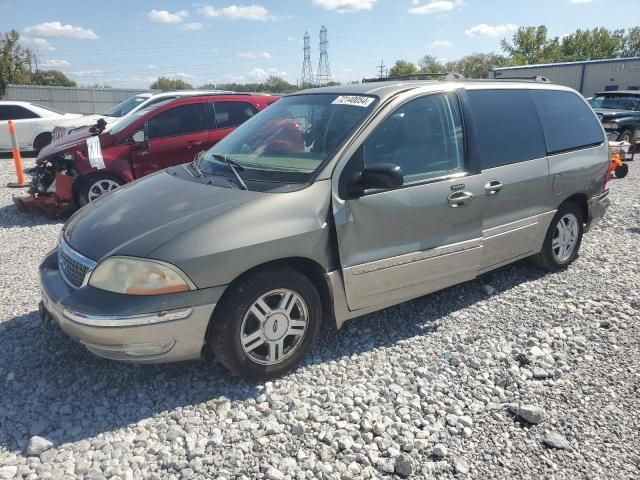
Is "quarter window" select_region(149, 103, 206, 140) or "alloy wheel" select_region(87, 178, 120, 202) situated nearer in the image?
"alloy wheel" select_region(87, 178, 120, 202)

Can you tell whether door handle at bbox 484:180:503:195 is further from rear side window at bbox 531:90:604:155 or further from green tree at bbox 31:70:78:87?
green tree at bbox 31:70:78:87

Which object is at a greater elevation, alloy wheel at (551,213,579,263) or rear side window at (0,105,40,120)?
rear side window at (0,105,40,120)

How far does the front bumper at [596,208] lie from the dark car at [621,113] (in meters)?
11.3

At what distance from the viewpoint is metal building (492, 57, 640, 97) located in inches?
1296

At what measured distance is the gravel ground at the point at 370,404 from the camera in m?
2.57

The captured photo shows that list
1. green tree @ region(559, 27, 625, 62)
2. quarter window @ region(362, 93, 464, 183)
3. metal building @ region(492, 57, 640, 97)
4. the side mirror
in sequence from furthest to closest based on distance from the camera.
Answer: green tree @ region(559, 27, 625, 62) → metal building @ region(492, 57, 640, 97) → quarter window @ region(362, 93, 464, 183) → the side mirror

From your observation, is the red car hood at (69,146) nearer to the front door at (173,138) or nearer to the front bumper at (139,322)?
the front door at (173,138)

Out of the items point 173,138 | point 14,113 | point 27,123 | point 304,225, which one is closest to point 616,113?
point 173,138

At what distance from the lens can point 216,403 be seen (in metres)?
3.02

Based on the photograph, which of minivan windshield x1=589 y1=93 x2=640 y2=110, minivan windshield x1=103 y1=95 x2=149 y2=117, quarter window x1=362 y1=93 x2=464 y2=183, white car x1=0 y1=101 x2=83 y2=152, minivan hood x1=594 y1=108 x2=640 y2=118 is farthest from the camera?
minivan windshield x1=589 y1=93 x2=640 y2=110

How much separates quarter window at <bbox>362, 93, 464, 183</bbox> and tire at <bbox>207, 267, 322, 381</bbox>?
101 cm

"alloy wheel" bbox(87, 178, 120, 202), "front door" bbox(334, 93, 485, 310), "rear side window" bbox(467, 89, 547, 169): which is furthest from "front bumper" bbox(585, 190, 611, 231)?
"alloy wheel" bbox(87, 178, 120, 202)

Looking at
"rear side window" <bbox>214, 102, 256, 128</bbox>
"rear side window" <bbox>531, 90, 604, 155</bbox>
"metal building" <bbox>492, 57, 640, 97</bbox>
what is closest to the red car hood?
"rear side window" <bbox>214, 102, 256, 128</bbox>

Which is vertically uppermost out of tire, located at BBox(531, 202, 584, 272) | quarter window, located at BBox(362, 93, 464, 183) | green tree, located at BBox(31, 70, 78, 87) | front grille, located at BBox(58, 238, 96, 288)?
green tree, located at BBox(31, 70, 78, 87)
